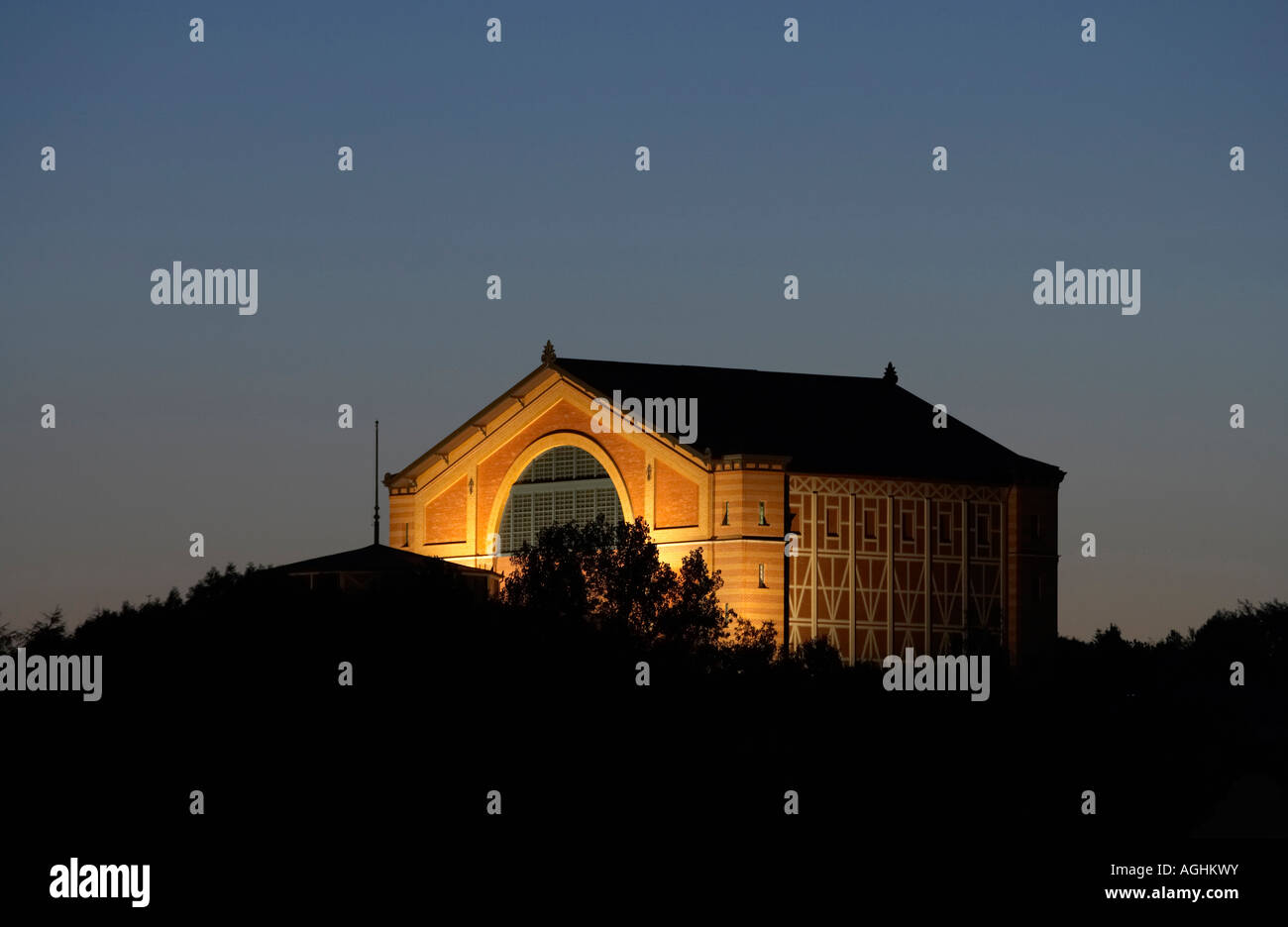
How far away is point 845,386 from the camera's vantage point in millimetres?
96188

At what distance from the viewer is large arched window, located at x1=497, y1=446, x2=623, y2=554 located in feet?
298

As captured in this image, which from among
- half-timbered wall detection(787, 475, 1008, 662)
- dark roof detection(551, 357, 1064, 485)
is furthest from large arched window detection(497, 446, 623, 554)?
half-timbered wall detection(787, 475, 1008, 662)

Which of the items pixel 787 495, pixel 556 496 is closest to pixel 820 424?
pixel 787 495

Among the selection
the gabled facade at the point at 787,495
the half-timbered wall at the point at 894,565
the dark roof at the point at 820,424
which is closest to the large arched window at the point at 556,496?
the gabled facade at the point at 787,495

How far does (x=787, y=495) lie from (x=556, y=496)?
883cm

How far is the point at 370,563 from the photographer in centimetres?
8631

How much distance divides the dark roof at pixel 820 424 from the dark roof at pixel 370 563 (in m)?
8.39

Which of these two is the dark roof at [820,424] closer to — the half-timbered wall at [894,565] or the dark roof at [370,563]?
the half-timbered wall at [894,565]

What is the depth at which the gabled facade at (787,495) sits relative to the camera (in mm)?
87312

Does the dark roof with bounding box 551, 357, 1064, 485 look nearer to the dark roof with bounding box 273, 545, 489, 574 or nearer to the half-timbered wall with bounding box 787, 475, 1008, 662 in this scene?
the half-timbered wall with bounding box 787, 475, 1008, 662
